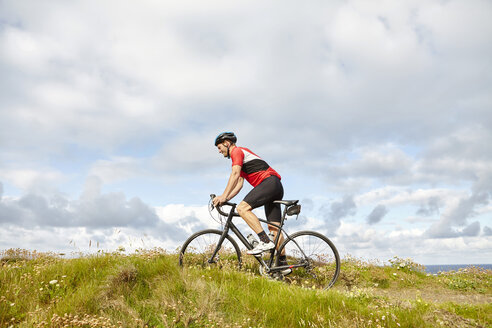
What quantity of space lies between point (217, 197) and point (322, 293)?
3.37 meters

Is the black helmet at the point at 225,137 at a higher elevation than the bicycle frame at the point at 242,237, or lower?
higher

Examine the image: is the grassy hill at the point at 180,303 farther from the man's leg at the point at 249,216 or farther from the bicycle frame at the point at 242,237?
the man's leg at the point at 249,216

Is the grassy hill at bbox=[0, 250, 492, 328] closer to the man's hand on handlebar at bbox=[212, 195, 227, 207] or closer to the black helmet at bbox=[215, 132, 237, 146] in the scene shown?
the man's hand on handlebar at bbox=[212, 195, 227, 207]

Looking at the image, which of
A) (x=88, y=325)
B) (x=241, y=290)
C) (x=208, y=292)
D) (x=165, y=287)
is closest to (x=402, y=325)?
(x=241, y=290)

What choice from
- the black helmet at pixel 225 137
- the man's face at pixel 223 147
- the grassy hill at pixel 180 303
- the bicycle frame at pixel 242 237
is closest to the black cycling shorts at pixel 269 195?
the bicycle frame at pixel 242 237

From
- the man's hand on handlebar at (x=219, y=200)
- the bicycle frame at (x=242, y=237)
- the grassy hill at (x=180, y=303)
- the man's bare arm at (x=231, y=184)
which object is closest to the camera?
the grassy hill at (x=180, y=303)

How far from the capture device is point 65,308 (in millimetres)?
5699

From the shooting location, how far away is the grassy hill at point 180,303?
215 inches

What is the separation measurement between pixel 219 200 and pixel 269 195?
119cm

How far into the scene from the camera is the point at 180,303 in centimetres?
587

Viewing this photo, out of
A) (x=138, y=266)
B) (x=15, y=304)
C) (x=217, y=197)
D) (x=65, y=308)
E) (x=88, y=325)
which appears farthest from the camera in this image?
(x=217, y=197)

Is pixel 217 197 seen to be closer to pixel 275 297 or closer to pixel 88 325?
pixel 275 297

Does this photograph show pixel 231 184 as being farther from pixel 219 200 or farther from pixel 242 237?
pixel 242 237

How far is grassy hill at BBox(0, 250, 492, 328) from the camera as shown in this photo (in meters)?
5.46
